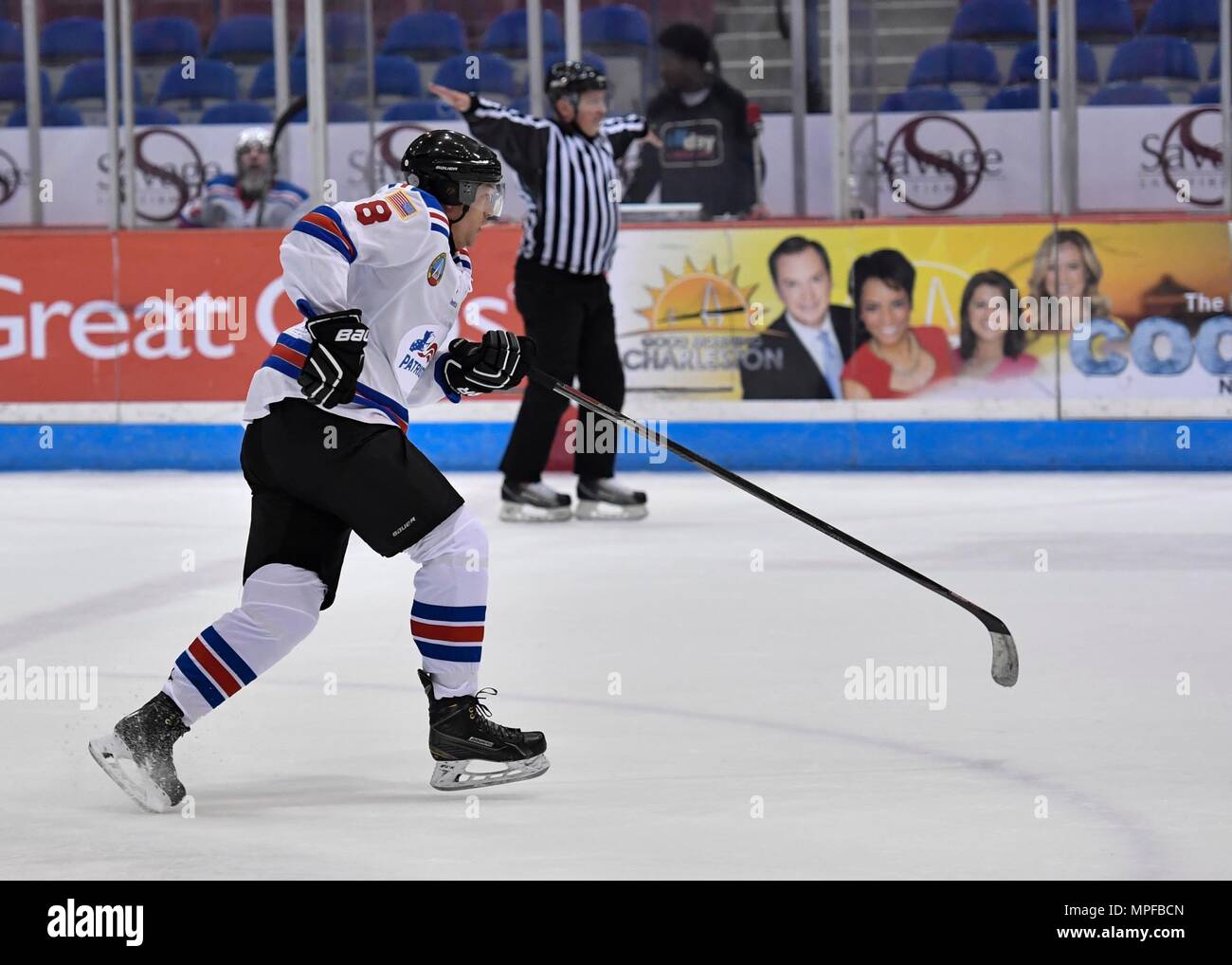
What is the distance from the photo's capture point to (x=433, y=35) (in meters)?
9.83

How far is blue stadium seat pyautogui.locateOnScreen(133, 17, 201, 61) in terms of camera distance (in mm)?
9273

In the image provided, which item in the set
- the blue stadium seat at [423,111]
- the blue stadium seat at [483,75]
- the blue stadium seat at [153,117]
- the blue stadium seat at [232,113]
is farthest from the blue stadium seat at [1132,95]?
the blue stadium seat at [153,117]

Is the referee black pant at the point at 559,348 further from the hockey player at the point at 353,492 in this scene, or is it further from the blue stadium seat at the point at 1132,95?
the hockey player at the point at 353,492

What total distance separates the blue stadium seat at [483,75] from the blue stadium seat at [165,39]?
1271 mm

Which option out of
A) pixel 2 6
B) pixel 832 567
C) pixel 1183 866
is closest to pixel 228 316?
pixel 2 6

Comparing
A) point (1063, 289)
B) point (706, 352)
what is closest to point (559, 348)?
point (706, 352)

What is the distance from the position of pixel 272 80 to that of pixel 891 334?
10.4ft

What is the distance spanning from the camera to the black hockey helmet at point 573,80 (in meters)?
6.84

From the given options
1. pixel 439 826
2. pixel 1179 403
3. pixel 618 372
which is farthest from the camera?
pixel 1179 403

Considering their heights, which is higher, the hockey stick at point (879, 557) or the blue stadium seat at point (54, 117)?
the blue stadium seat at point (54, 117)

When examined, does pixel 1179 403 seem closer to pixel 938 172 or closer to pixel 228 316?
pixel 938 172
